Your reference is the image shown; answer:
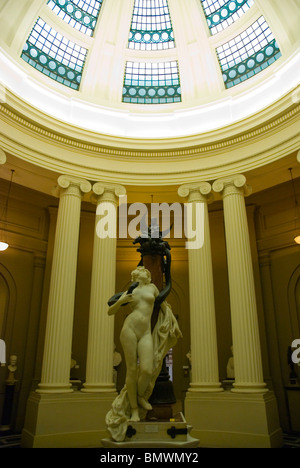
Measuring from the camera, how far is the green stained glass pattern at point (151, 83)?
12.7m

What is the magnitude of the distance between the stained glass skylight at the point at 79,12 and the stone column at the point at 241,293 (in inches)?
289

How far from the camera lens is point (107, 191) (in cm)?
1062

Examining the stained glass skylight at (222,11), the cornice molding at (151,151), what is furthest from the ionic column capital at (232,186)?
the stained glass skylight at (222,11)

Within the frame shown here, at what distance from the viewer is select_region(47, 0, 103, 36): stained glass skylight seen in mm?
11672

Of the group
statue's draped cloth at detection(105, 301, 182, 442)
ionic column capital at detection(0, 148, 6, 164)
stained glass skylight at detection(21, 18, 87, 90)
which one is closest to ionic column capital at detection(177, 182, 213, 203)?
ionic column capital at detection(0, 148, 6, 164)

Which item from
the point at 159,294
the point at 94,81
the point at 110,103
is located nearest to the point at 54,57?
the point at 94,81

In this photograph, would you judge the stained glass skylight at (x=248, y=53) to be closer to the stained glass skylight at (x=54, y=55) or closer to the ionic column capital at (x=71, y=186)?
the stained glass skylight at (x=54, y=55)

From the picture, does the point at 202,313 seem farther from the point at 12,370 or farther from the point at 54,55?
the point at 54,55

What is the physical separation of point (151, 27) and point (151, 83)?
2.11m

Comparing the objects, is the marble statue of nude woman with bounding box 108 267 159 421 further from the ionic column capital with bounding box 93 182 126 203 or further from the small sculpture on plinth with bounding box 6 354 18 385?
the small sculpture on plinth with bounding box 6 354 18 385

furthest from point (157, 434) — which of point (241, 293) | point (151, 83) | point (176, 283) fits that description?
point (151, 83)

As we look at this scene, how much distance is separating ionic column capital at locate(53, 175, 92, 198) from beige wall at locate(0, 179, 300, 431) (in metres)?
3.15

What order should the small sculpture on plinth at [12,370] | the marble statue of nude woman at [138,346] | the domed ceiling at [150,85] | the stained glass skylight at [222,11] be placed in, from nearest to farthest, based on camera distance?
1. the marble statue of nude woman at [138,346]
2. the domed ceiling at [150,85]
3. the small sculpture on plinth at [12,370]
4. the stained glass skylight at [222,11]

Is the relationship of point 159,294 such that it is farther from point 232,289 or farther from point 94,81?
point 94,81
